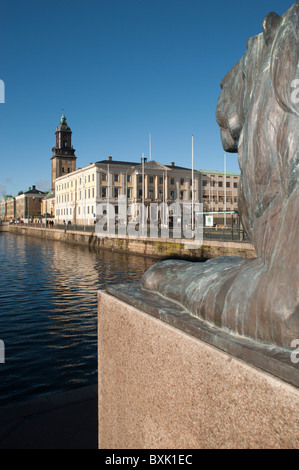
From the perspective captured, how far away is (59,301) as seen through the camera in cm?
1127

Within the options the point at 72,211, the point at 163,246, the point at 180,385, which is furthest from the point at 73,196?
the point at 180,385

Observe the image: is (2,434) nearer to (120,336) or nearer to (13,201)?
(120,336)

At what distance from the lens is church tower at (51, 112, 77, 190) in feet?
325

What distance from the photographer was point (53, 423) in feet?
11.6

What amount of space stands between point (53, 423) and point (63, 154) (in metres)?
102

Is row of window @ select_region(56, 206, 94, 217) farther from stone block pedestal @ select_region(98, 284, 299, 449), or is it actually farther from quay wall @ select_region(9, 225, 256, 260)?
stone block pedestal @ select_region(98, 284, 299, 449)

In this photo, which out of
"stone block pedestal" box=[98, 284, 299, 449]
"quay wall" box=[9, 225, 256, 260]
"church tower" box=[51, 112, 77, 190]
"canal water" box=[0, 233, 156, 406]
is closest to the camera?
"stone block pedestal" box=[98, 284, 299, 449]

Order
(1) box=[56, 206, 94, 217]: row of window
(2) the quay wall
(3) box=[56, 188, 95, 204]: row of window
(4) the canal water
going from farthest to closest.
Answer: (1) box=[56, 206, 94, 217]: row of window < (3) box=[56, 188, 95, 204]: row of window < (2) the quay wall < (4) the canal water

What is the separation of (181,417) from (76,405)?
2492mm

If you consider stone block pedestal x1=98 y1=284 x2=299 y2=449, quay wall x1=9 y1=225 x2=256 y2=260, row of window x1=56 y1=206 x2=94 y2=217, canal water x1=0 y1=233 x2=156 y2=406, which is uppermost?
row of window x1=56 y1=206 x2=94 y2=217

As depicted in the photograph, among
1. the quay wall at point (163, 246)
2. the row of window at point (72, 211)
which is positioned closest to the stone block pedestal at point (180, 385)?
the quay wall at point (163, 246)

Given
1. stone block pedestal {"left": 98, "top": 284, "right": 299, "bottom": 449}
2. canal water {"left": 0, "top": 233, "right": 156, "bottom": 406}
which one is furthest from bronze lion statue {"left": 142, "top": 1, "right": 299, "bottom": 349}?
canal water {"left": 0, "top": 233, "right": 156, "bottom": 406}

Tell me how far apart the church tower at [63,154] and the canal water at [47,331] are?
86.6 meters

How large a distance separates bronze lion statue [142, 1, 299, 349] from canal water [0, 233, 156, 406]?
15.1 ft
